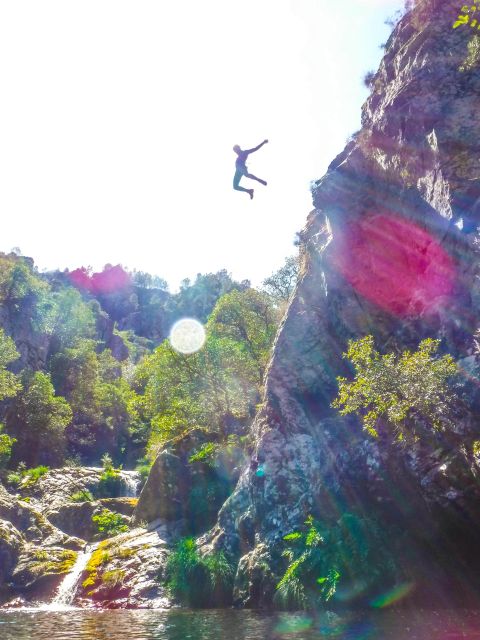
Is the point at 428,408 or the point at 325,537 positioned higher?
the point at 428,408

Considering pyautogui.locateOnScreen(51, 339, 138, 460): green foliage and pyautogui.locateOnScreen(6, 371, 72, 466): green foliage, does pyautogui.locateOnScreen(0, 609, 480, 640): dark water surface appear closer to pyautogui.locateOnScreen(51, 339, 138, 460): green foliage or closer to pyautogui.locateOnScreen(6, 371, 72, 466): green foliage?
pyautogui.locateOnScreen(6, 371, 72, 466): green foliage

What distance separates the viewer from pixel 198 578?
66.4ft

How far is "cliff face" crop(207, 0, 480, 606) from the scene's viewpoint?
17188 mm

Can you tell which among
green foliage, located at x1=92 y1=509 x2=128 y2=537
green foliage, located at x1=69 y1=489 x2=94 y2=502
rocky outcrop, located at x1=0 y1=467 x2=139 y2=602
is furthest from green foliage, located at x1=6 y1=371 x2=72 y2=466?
green foliage, located at x1=92 y1=509 x2=128 y2=537

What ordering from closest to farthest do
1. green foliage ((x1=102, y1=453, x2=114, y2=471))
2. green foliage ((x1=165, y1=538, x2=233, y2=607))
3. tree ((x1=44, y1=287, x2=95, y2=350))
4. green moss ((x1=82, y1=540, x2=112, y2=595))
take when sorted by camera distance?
green foliage ((x1=165, y1=538, x2=233, y2=607)), green moss ((x1=82, y1=540, x2=112, y2=595)), green foliage ((x1=102, y1=453, x2=114, y2=471)), tree ((x1=44, y1=287, x2=95, y2=350))

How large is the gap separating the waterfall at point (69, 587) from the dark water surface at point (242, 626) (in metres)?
3.64

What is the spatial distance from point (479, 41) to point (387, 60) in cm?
875

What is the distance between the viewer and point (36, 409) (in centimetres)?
4638

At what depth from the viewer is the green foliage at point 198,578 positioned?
19.7m

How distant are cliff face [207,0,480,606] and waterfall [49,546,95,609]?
634 cm

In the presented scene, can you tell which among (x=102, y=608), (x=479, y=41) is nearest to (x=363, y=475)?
(x=102, y=608)

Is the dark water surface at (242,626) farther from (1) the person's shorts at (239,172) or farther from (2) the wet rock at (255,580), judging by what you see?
(1) the person's shorts at (239,172)

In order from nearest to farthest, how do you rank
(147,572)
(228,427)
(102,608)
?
(102,608) < (147,572) < (228,427)

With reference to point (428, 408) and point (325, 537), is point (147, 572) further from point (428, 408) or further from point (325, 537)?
point (428, 408)
